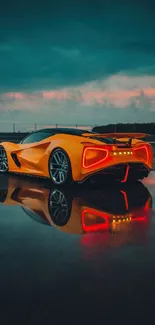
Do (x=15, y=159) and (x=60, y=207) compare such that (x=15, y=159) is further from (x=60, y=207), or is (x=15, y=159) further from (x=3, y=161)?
(x=60, y=207)

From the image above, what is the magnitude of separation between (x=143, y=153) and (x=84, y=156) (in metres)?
1.39

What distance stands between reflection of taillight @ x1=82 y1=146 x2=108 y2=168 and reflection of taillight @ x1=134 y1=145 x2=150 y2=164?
0.77 m

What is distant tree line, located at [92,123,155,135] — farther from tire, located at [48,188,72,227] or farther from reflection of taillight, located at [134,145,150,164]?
tire, located at [48,188,72,227]

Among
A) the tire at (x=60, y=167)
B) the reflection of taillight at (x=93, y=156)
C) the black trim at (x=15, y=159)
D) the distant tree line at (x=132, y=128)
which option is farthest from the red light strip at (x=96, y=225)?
the distant tree line at (x=132, y=128)

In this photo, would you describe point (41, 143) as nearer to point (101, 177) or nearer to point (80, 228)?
point (101, 177)

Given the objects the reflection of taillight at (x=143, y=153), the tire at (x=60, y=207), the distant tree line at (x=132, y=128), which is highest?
the distant tree line at (x=132, y=128)

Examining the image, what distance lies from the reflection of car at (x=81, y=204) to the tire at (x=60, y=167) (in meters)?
0.23

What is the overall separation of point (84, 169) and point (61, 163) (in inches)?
26.4

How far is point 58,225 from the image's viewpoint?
445 centimetres

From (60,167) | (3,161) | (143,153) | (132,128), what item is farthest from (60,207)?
(132,128)

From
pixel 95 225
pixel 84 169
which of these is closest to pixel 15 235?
pixel 95 225

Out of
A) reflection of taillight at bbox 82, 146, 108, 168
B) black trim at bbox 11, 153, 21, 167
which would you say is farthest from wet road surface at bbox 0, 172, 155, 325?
black trim at bbox 11, 153, 21, 167

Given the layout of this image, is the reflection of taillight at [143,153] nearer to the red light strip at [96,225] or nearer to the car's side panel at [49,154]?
the car's side panel at [49,154]

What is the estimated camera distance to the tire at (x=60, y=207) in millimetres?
4711
